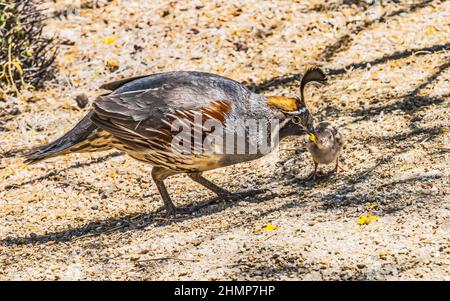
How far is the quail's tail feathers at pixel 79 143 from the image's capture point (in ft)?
19.0

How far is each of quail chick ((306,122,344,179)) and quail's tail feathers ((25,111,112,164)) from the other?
1416 millimetres

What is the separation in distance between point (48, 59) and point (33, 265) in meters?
3.42

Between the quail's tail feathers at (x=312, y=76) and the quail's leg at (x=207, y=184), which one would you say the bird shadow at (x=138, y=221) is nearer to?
the quail's leg at (x=207, y=184)

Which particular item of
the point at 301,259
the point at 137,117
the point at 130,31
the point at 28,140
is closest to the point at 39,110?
the point at 28,140

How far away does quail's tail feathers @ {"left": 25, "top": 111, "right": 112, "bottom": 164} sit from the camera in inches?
228

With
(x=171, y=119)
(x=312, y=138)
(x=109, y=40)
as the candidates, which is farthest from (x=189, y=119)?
(x=109, y=40)

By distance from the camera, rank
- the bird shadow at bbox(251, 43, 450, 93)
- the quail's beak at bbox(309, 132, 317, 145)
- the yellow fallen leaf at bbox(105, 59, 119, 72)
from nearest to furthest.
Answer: the quail's beak at bbox(309, 132, 317, 145) → the bird shadow at bbox(251, 43, 450, 93) → the yellow fallen leaf at bbox(105, 59, 119, 72)

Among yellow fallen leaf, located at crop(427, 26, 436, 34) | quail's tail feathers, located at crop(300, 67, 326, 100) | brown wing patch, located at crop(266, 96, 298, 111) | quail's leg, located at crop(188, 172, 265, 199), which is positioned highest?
quail's tail feathers, located at crop(300, 67, 326, 100)

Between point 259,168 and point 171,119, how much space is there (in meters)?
1.04

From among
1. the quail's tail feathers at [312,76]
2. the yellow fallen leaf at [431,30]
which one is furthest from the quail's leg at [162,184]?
the yellow fallen leaf at [431,30]

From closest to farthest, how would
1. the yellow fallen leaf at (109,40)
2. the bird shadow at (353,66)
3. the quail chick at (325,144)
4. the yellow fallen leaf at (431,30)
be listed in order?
1. the quail chick at (325,144)
2. the bird shadow at (353,66)
3. the yellow fallen leaf at (431,30)
4. the yellow fallen leaf at (109,40)

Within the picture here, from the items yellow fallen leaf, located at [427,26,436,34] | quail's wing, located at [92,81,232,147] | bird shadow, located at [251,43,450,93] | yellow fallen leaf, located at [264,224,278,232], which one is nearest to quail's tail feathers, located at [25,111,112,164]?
quail's wing, located at [92,81,232,147]

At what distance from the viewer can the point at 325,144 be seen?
Answer: 18.7 feet

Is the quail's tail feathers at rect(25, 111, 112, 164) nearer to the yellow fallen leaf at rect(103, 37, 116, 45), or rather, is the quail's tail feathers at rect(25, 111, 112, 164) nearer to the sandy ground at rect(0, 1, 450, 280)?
the sandy ground at rect(0, 1, 450, 280)
